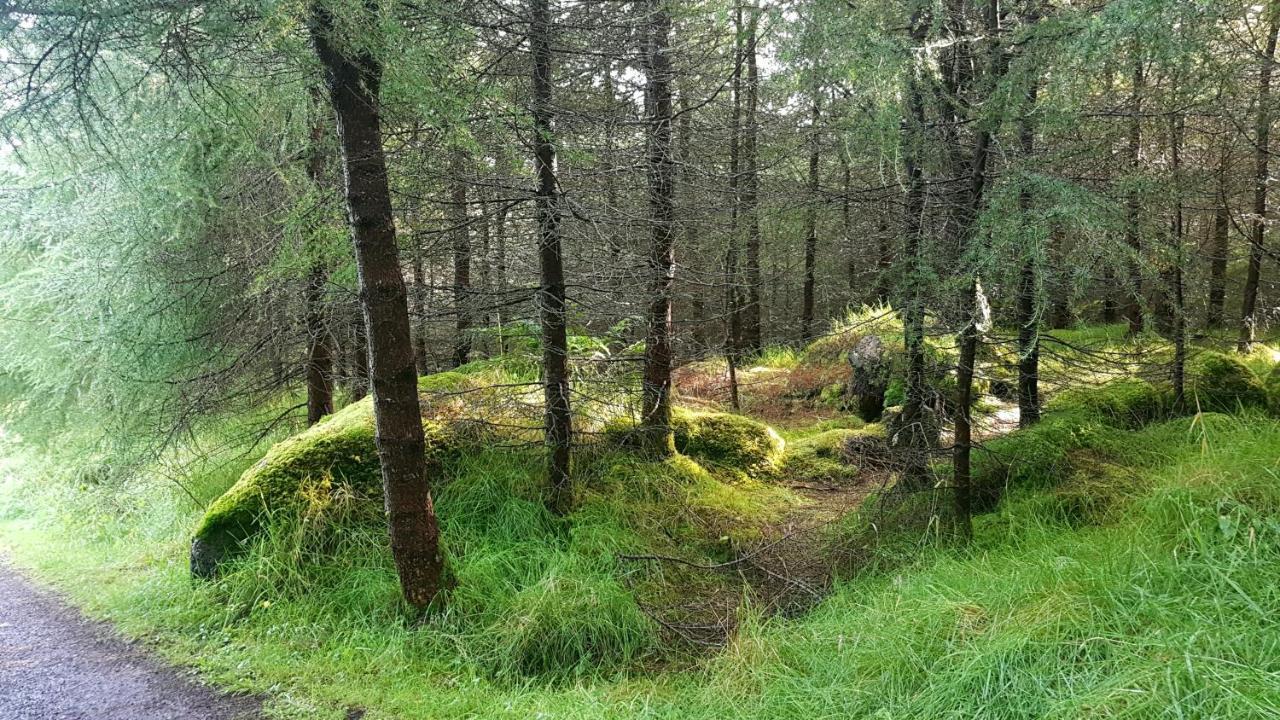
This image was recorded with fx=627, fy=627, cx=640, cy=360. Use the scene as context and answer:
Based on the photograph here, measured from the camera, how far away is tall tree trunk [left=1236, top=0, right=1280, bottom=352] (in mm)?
4805

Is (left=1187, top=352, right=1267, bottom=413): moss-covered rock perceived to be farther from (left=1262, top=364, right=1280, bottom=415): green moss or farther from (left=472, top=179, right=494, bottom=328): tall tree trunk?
(left=472, top=179, right=494, bottom=328): tall tree trunk

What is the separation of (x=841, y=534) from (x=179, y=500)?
757 centimetres

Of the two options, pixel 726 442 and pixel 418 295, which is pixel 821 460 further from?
Result: pixel 418 295

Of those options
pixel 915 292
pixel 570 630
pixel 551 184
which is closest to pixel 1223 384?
pixel 915 292

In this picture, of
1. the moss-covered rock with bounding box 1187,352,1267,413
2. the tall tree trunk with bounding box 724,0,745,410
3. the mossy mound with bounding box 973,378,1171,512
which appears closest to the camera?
the mossy mound with bounding box 973,378,1171,512

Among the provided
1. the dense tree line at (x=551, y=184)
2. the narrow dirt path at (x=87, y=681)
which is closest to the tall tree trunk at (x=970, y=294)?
the dense tree line at (x=551, y=184)

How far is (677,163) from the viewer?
251 inches

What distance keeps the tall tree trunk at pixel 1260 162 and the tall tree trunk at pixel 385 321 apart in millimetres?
6101

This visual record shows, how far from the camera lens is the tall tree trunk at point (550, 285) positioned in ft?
19.0

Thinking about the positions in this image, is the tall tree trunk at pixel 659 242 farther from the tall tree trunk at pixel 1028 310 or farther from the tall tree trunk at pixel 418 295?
the tall tree trunk at pixel 1028 310

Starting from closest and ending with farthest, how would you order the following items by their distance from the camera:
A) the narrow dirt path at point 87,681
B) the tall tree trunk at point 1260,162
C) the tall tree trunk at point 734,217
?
the narrow dirt path at point 87,681
the tall tree trunk at point 1260,162
the tall tree trunk at point 734,217

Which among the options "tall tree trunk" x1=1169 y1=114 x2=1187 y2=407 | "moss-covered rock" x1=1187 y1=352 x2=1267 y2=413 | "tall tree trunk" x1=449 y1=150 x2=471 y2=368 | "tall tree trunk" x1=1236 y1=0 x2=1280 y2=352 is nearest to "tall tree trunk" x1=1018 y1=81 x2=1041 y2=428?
"tall tree trunk" x1=1169 y1=114 x2=1187 y2=407

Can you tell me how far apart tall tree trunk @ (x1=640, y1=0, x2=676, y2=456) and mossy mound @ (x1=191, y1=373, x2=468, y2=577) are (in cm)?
226

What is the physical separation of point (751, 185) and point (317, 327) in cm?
615
